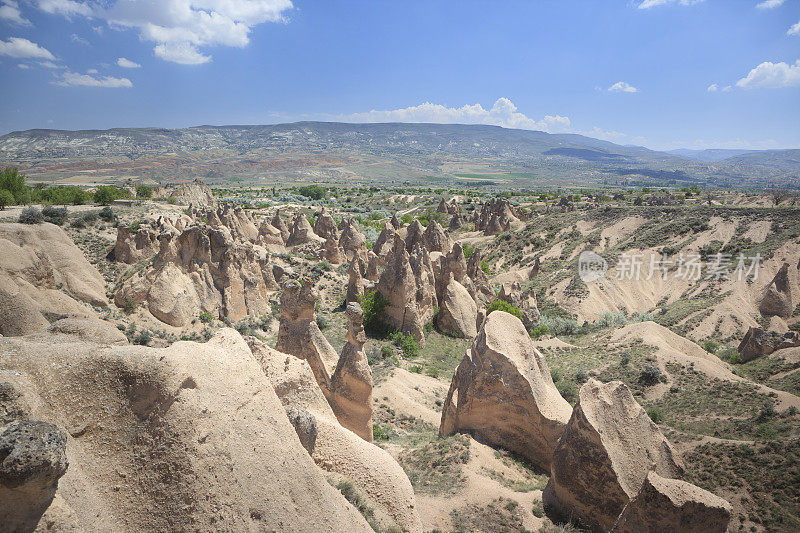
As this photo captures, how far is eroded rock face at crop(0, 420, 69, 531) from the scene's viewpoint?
366cm

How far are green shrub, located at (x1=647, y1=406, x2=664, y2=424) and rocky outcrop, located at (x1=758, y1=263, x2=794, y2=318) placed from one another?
20.4 metres

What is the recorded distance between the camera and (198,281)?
23344 mm

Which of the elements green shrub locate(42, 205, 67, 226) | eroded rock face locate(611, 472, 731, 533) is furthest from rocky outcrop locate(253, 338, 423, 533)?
green shrub locate(42, 205, 67, 226)

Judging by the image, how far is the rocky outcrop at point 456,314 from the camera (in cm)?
3019

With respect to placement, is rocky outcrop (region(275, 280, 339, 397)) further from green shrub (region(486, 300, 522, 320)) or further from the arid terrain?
green shrub (region(486, 300, 522, 320))

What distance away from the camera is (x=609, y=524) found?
33.9 ft

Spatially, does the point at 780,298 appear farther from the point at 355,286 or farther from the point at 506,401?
the point at 355,286

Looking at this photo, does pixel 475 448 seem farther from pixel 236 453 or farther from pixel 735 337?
pixel 735 337

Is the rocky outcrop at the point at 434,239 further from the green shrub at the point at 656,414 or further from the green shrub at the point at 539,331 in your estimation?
the green shrub at the point at 656,414

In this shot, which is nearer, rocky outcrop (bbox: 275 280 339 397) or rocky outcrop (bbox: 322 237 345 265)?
rocky outcrop (bbox: 275 280 339 397)

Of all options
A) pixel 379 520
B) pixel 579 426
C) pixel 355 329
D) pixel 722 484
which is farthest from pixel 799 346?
pixel 379 520

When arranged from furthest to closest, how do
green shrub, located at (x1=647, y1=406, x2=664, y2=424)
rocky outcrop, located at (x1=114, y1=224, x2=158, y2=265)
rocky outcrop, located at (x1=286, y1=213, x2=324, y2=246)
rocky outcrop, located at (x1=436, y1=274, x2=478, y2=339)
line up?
rocky outcrop, located at (x1=286, y1=213, x2=324, y2=246)
rocky outcrop, located at (x1=436, y1=274, x2=478, y2=339)
rocky outcrop, located at (x1=114, y1=224, x2=158, y2=265)
green shrub, located at (x1=647, y1=406, x2=664, y2=424)

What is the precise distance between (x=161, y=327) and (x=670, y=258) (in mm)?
47333

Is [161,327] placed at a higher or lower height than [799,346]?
higher
